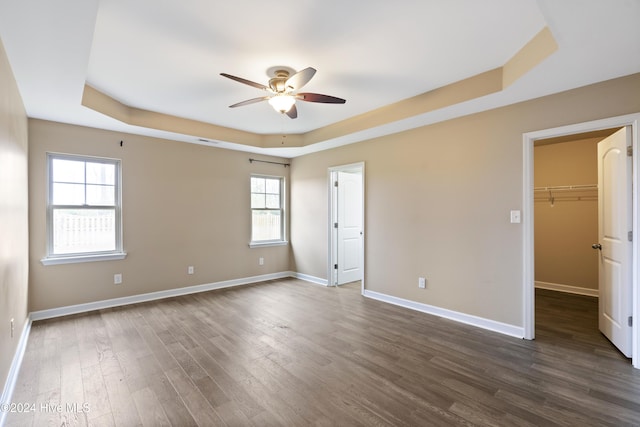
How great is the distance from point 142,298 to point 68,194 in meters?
1.71

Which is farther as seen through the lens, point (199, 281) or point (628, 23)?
point (199, 281)

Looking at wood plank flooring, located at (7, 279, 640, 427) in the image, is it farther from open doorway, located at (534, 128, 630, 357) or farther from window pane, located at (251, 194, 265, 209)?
window pane, located at (251, 194, 265, 209)

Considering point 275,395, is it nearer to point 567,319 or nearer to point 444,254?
point 444,254

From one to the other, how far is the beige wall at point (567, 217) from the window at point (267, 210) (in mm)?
4702

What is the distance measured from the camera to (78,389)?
2166mm

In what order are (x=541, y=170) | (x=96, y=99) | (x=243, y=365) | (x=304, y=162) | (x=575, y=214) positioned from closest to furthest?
(x=243, y=365)
(x=96, y=99)
(x=575, y=214)
(x=541, y=170)
(x=304, y=162)

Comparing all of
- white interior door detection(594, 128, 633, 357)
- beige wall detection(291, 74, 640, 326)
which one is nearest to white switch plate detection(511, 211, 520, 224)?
beige wall detection(291, 74, 640, 326)

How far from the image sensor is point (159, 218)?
448 centimetres

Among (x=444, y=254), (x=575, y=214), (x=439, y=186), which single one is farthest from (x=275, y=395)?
(x=575, y=214)

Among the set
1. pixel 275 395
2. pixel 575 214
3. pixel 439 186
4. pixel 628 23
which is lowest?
pixel 275 395

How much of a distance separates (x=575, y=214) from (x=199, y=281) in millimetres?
6248

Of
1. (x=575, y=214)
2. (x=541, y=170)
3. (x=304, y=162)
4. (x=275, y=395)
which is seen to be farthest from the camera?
(x=304, y=162)

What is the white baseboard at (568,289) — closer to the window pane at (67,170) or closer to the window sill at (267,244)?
the window sill at (267,244)

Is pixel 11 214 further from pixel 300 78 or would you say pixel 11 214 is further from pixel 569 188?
pixel 569 188
